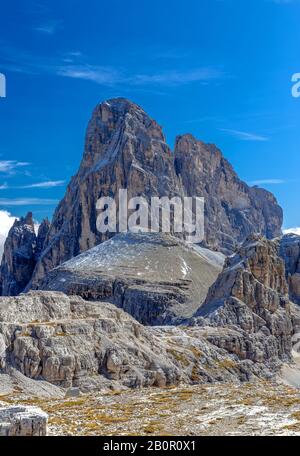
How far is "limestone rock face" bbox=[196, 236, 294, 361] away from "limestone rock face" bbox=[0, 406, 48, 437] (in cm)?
9607

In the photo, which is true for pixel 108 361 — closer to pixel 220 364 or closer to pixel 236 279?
pixel 220 364

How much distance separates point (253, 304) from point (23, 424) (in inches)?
5394

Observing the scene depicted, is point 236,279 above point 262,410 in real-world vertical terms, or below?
above

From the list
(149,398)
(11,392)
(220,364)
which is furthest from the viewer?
(220,364)

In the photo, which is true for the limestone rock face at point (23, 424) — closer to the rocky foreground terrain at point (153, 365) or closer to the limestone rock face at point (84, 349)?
the rocky foreground terrain at point (153, 365)

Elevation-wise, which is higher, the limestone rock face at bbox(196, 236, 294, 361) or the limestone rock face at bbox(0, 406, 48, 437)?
the limestone rock face at bbox(196, 236, 294, 361)

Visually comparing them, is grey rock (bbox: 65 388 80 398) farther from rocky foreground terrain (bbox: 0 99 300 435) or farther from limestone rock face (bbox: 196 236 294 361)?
limestone rock face (bbox: 196 236 294 361)

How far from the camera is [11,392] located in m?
73.5

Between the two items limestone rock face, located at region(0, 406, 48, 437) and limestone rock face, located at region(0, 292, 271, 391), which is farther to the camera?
limestone rock face, located at region(0, 292, 271, 391)

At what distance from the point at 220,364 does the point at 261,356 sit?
83.1 ft

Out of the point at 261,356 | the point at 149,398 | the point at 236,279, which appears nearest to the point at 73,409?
the point at 149,398

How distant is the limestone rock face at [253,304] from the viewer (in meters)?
145

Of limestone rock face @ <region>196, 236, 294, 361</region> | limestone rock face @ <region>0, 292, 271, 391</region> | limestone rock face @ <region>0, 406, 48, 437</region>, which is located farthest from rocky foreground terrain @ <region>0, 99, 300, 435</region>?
limestone rock face @ <region>196, 236, 294, 361</region>

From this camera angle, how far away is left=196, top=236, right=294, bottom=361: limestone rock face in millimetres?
145125
